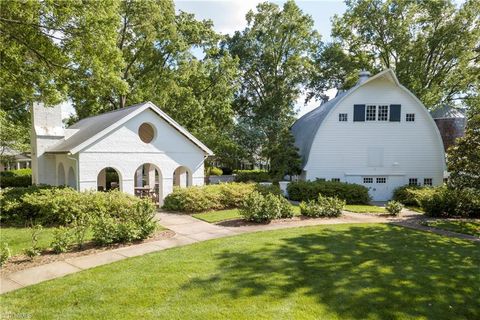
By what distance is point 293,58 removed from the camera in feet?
115

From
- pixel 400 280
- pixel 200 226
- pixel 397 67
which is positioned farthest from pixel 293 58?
pixel 400 280

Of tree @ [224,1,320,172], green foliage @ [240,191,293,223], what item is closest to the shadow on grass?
green foliage @ [240,191,293,223]

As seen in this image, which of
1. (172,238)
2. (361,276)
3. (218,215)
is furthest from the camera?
(218,215)

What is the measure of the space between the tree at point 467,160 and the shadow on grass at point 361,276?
5.44 metres

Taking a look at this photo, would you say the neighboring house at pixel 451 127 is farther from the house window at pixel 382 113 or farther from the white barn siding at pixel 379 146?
the house window at pixel 382 113

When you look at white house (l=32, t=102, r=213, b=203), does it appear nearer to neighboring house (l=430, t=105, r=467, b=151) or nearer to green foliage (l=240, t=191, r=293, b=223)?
green foliage (l=240, t=191, r=293, b=223)

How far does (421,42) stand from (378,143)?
540 inches

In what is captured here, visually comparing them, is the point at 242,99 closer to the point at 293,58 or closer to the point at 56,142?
the point at 293,58

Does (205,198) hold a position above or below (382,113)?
below

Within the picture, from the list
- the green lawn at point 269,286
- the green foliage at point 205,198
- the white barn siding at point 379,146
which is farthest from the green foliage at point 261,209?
the white barn siding at point 379,146

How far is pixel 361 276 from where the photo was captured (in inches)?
261

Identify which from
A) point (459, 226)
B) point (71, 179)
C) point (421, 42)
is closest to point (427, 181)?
point (459, 226)

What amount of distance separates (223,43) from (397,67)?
19.4 meters

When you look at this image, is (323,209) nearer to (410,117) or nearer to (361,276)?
(361,276)
